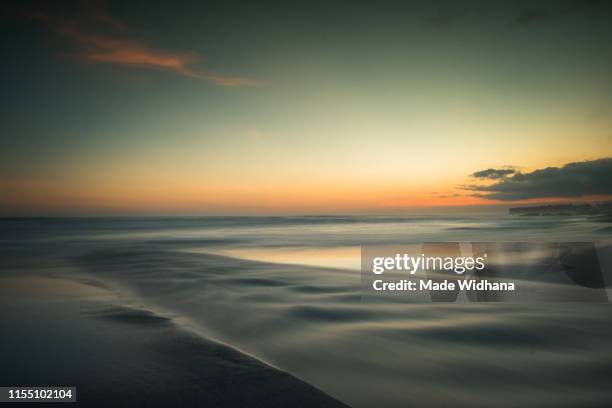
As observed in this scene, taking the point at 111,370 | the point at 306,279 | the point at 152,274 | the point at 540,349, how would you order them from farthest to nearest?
the point at 152,274
the point at 306,279
the point at 540,349
the point at 111,370

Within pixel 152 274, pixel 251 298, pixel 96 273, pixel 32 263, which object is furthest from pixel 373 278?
pixel 32 263

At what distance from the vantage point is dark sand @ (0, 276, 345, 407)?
8.01ft

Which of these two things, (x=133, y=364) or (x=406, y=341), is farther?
(x=406, y=341)

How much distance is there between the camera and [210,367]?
2.89 m

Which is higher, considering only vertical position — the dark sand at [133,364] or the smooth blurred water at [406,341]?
the dark sand at [133,364]

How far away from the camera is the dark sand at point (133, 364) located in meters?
2.44

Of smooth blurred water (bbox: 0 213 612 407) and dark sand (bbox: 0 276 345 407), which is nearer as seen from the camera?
dark sand (bbox: 0 276 345 407)

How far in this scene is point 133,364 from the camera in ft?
9.75

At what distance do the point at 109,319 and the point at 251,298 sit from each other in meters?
2.04

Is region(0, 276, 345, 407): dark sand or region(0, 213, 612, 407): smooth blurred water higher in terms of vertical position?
region(0, 276, 345, 407): dark sand

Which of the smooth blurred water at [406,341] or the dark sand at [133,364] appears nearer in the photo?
the dark sand at [133,364]

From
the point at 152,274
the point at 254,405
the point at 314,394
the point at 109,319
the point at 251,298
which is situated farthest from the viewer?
the point at 152,274

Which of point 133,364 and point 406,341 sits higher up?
point 133,364

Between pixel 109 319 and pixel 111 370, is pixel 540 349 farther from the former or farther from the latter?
pixel 109 319
